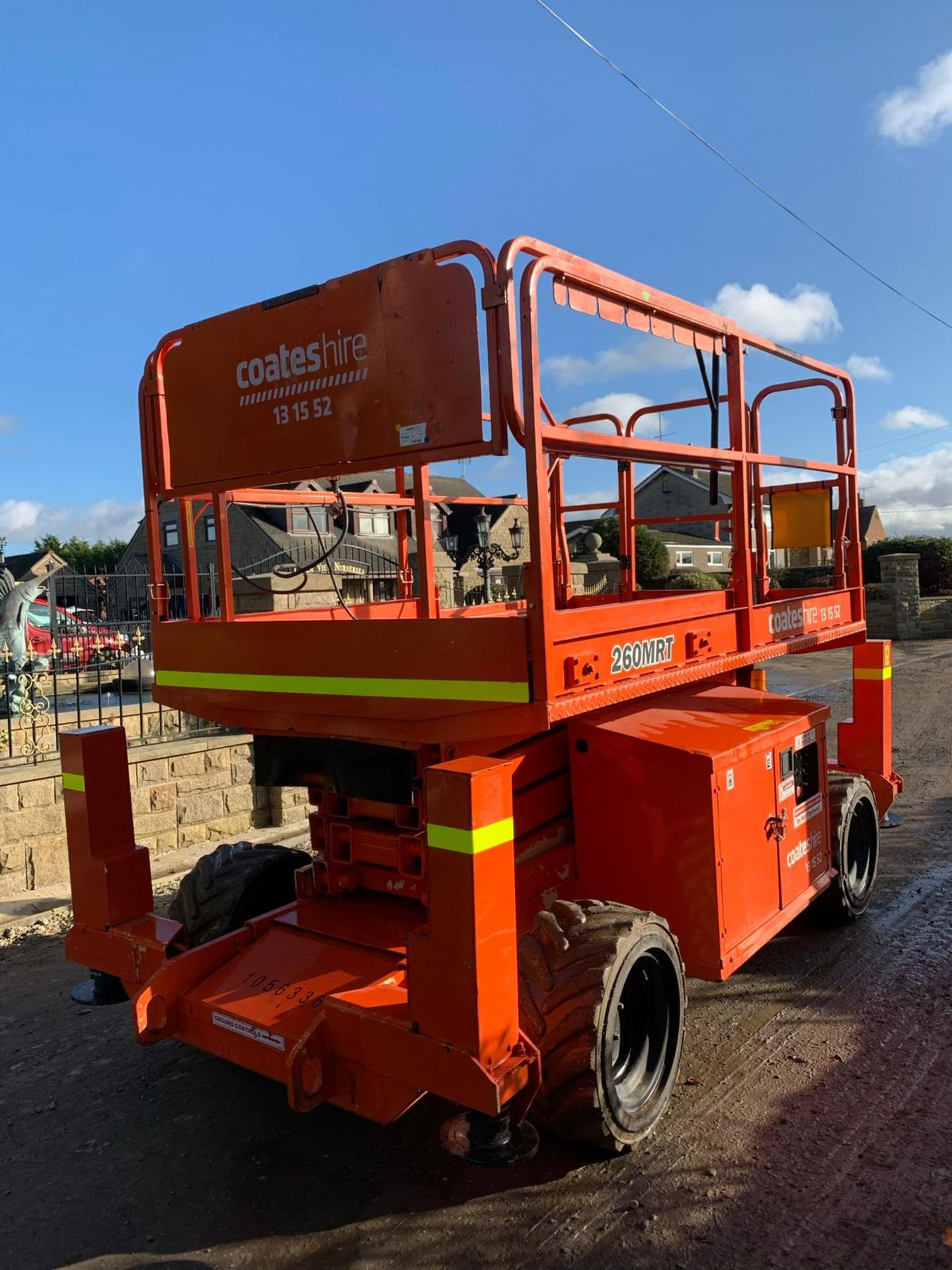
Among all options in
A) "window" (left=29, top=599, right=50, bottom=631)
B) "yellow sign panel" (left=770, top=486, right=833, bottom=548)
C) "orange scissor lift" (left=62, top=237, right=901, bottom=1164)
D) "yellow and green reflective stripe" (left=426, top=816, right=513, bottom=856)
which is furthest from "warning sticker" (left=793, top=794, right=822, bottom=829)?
"window" (left=29, top=599, right=50, bottom=631)

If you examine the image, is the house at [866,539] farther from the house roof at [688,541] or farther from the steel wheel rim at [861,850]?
the steel wheel rim at [861,850]

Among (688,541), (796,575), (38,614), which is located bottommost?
(796,575)

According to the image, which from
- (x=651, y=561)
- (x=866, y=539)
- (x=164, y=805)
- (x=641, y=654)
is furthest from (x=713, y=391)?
(x=866, y=539)

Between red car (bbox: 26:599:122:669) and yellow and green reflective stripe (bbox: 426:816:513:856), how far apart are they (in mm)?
6784

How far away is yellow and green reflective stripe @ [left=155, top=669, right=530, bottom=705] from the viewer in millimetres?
2799

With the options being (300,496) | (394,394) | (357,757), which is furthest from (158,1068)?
(394,394)

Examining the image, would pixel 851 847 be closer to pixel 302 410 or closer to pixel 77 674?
pixel 302 410

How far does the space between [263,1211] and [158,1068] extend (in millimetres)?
1241

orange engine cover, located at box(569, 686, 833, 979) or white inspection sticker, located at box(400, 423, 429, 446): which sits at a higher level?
white inspection sticker, located at box(400, 423, 429, 446)

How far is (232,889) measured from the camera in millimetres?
4098

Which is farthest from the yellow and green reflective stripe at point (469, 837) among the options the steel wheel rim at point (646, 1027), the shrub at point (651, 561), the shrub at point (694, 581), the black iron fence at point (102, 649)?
the shrub at point (651, 561)

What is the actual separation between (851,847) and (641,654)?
8.69 feet

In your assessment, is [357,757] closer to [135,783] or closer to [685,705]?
[685,705]

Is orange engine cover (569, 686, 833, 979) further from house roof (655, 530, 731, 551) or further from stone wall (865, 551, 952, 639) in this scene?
house roof (655, 530, 731, 551)
